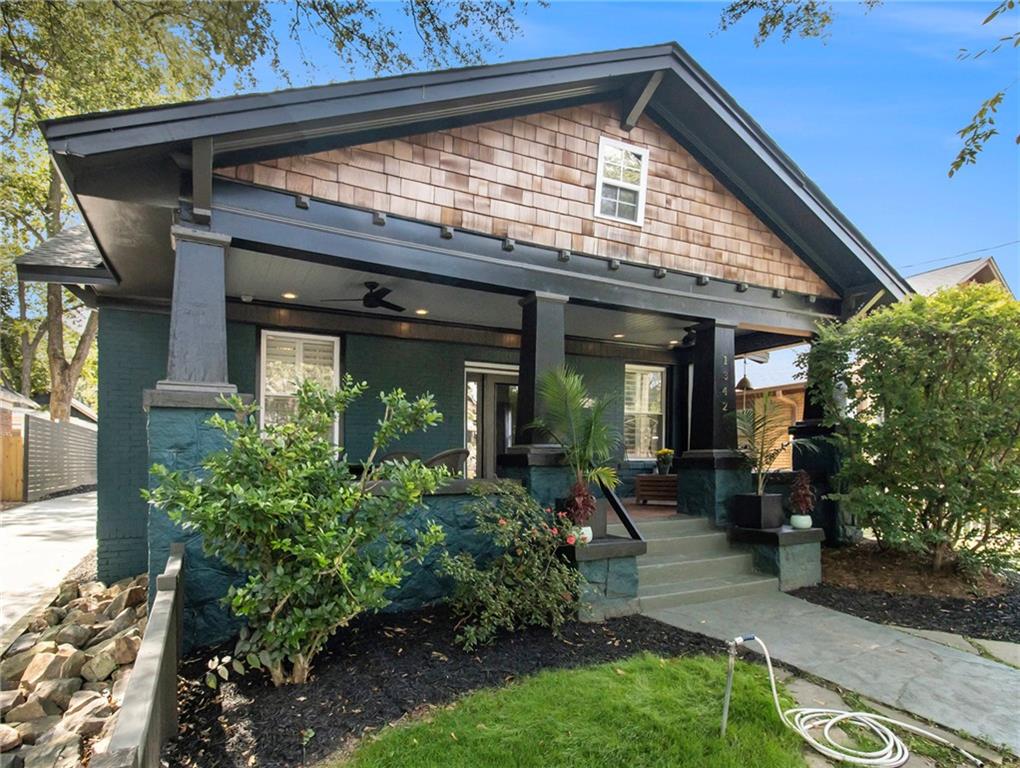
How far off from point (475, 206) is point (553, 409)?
203 cm

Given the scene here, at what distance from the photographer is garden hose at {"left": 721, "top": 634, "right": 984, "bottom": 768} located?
269 centimetres

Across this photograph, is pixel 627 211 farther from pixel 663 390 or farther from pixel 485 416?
pixel 663 390

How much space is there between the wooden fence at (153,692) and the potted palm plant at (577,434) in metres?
2.94

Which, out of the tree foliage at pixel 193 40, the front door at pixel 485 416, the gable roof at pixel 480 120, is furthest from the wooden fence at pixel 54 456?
the front door at pixel 485 416

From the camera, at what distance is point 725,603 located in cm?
516

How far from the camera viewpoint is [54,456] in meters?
14.7

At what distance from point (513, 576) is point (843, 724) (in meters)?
2.15

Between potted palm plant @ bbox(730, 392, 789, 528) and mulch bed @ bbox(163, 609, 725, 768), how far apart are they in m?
2.06

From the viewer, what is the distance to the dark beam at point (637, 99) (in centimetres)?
590

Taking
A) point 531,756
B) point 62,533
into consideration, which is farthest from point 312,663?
point 62,533

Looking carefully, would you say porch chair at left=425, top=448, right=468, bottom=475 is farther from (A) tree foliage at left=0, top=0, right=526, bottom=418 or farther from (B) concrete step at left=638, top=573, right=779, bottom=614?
(A) tree foliage at left=0, top=0, right=526, bottom=418

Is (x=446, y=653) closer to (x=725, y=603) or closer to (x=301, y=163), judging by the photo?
(x=725, y=603)

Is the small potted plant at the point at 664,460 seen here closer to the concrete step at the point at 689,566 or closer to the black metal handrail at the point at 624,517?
the concrete step at the point at 689,566

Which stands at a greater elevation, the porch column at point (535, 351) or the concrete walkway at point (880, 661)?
the porch column at point (535, 351)
